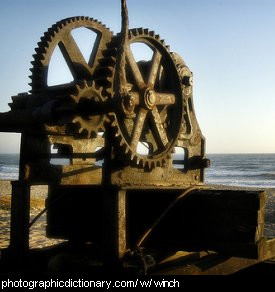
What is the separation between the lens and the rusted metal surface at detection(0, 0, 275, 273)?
156 inches

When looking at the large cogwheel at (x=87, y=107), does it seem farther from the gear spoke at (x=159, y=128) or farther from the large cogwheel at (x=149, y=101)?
the gear spoke at (x=159, y=128)

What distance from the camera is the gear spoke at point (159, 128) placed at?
4.84 meters

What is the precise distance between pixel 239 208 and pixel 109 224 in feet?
3.96

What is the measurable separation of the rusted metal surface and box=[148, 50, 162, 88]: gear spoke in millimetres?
12

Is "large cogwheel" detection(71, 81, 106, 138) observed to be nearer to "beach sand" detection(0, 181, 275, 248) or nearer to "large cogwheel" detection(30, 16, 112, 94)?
"large cogwheel" detection(30, 16, 112, 94)

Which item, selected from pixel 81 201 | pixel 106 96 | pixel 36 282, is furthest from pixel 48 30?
pixel 36 282

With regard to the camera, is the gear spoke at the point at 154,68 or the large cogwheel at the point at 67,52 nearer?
the large cogwheel at the point at 67,52

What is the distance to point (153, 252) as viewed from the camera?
5.36 metres

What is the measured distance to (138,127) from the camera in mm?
4559

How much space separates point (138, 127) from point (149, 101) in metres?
0.32

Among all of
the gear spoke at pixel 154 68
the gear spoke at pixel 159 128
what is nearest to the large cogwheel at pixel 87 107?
the gear spoke at pixel 159 128

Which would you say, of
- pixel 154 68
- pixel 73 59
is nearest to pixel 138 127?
pixel 154 68

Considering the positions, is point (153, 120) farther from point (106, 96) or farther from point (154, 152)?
point (106, 96)

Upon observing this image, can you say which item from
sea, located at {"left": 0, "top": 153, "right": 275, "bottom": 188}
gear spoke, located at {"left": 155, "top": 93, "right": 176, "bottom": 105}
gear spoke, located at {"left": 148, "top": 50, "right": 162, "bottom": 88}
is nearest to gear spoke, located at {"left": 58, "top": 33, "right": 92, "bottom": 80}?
gear spoke, located at {"left": 148, "top": 50, "right": 162, "bottom": 88}
